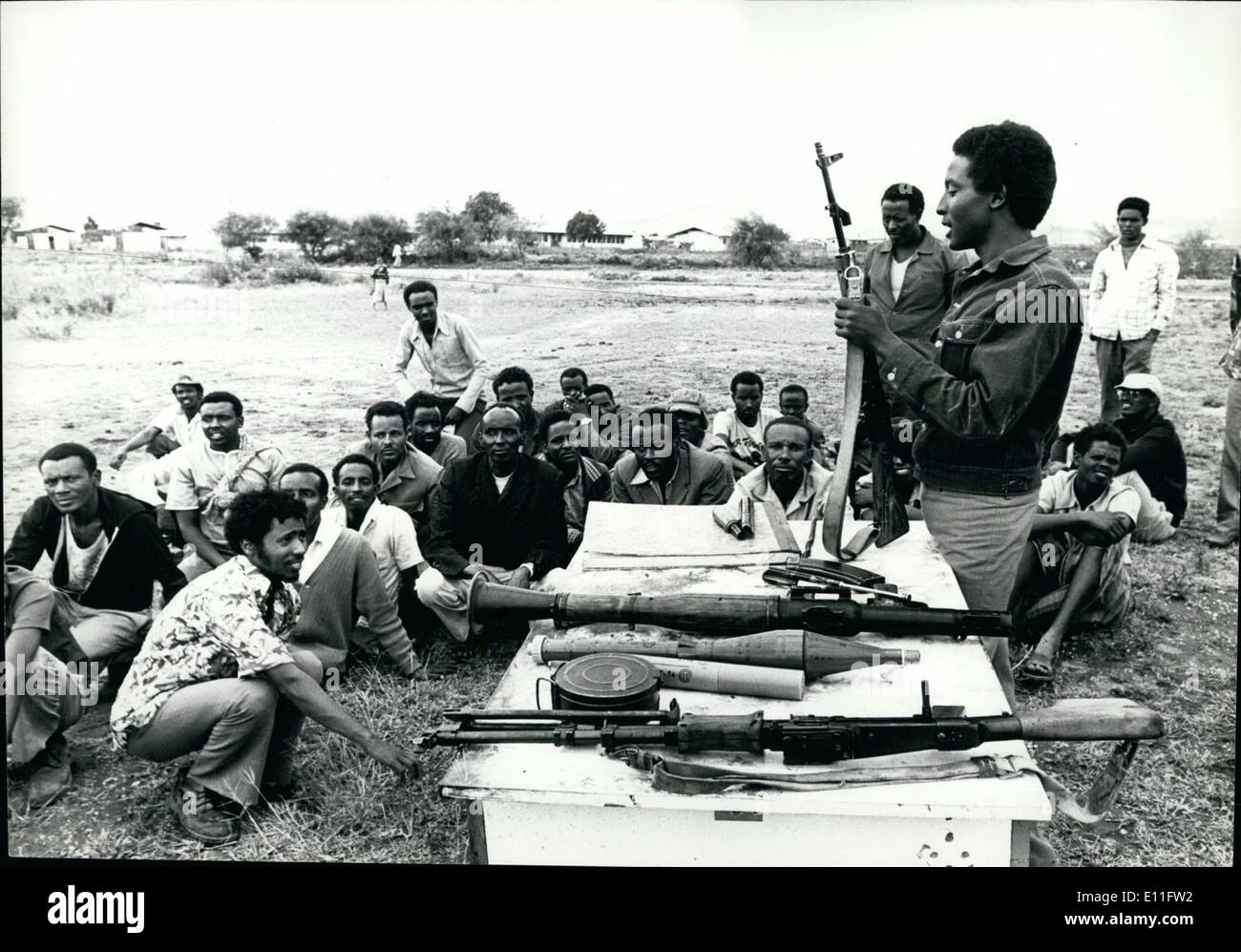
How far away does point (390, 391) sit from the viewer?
390 inches

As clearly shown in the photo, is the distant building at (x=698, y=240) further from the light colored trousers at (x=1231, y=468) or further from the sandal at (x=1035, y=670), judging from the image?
the sandal at (x=1035, y=670)

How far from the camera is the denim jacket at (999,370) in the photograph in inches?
112

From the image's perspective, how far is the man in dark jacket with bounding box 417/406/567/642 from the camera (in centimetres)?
484

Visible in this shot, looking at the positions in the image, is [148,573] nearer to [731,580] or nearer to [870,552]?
[731,580]

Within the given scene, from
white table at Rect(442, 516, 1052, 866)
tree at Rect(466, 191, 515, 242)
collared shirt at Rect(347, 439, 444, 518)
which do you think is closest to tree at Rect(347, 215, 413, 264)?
tree at Rect(466, 191, 515, 242)

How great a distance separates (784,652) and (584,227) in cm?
863

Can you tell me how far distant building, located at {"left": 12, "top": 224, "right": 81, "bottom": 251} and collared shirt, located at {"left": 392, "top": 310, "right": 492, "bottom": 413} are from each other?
6.84ft

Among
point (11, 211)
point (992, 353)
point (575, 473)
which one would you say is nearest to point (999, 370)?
point (992, 353)

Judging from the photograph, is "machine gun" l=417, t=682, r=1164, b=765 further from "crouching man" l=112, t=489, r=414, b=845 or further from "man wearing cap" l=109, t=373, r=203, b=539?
"man wearing cap" l=109, t=373, r=203, b=539

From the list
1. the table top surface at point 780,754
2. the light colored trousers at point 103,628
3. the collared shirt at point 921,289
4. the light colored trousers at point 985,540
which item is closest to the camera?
the table top surface at point 780,754

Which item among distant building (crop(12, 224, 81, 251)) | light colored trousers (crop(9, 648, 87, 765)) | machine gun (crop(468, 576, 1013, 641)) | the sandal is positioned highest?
distant building (crop(12, 224, 81, 251))

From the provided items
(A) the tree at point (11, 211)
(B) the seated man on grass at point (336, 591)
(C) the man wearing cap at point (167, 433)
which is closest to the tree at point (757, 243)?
(C) the man wearing cap at point (167, 433)

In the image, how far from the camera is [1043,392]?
2.99m

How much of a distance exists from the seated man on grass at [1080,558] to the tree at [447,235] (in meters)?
7.81
